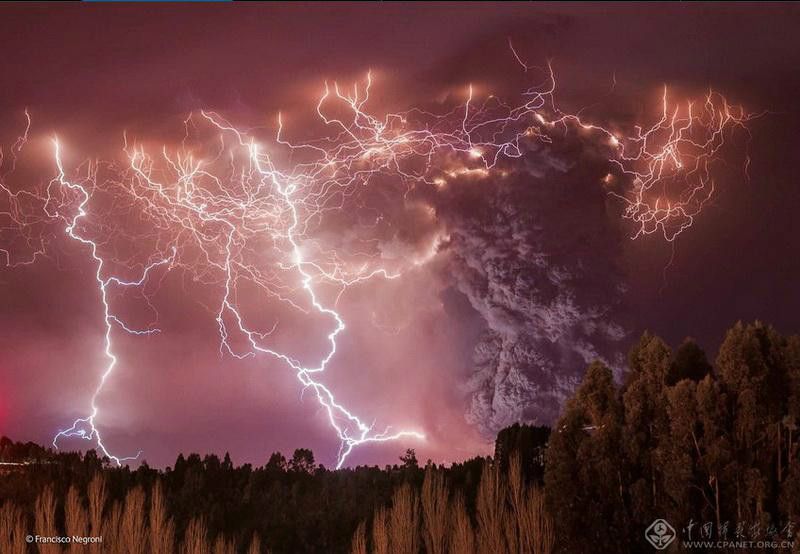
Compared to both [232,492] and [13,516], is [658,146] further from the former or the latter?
[13,516]

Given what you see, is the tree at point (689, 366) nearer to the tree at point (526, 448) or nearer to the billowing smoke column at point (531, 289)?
the tree at point (526, 448)

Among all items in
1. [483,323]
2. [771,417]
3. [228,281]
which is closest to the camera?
[771,417]

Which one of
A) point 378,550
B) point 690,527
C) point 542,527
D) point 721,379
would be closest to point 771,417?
point 721,379

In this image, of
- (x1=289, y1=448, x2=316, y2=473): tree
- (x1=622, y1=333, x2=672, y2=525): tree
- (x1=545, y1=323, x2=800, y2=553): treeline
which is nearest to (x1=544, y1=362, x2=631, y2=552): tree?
(x1=545, y1=323, x2=800, y2=553): treeline

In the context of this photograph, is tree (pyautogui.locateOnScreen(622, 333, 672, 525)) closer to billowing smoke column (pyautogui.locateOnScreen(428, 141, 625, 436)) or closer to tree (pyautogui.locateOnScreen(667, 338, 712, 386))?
tree (pyautogui.locateOnScreen(667, 338, 712, 386))

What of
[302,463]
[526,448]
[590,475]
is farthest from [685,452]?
[302,463]

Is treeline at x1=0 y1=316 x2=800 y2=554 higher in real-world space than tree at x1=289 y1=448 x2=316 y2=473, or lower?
lower

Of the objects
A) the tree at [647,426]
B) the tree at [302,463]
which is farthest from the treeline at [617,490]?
the tree at [302,463]

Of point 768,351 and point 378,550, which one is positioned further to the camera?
point 378,550
